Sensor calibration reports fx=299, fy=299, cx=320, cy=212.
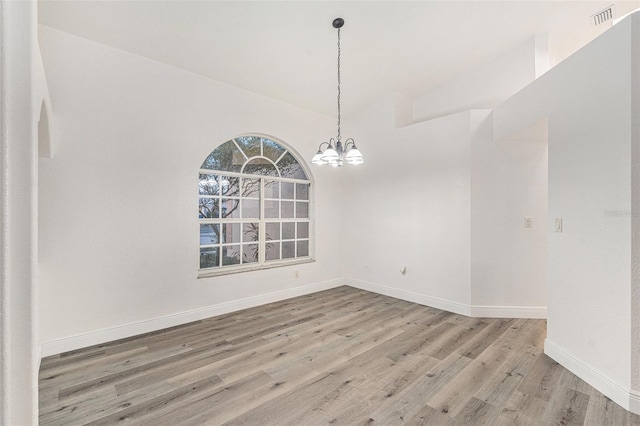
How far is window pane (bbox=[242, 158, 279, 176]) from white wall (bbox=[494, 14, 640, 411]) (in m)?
3.39

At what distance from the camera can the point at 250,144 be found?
171 inches

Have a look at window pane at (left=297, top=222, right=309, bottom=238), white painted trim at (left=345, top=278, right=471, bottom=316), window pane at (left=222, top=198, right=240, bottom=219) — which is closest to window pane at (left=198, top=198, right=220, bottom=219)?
window pane at (left=222, top=198, right=240, bottom=219)

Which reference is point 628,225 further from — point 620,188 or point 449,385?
point 449,385

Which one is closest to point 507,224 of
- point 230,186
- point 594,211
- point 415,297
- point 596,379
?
point 594,211

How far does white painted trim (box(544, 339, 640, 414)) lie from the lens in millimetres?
1999

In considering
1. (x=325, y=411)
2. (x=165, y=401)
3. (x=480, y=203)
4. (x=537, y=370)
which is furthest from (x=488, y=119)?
(x=165, y=401)

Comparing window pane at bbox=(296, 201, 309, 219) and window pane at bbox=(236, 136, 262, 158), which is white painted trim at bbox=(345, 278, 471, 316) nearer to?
window pane at bbox=(296, 201, 309, 219)

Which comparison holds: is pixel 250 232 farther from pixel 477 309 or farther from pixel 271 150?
pixel 477 309

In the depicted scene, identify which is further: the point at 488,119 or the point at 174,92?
the point at 488,119

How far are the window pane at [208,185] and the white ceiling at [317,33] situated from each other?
1269mm

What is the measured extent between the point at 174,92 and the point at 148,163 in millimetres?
904

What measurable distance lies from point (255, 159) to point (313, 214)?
135 centimetres

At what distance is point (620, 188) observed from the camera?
2.10m

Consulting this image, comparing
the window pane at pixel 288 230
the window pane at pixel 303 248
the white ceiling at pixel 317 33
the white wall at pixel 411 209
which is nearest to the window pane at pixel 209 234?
the window pane at pixel 288 230
